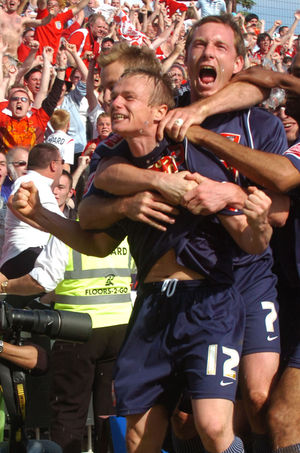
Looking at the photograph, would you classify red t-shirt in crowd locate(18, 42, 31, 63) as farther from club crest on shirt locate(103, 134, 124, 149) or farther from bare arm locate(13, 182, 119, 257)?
club crest on shirt locate(103, 134, 124, 149)

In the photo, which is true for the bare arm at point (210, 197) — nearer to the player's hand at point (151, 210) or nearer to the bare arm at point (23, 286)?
the player's hand at point (151, 210)

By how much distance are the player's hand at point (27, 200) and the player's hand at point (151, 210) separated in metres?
0.73

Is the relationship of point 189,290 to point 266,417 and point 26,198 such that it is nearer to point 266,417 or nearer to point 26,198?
point 266,417

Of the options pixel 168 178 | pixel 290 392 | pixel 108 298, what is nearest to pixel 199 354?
pixel 290 392

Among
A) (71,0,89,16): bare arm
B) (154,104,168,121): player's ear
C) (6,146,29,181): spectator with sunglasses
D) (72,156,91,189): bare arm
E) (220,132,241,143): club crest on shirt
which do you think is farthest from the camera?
(71,0,89,16): bare arm

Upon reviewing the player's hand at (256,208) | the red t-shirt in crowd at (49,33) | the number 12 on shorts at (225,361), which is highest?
the red t-shirt in crowd at (49,33)

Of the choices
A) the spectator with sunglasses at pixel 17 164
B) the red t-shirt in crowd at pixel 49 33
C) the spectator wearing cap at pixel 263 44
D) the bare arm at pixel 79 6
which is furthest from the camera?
the spectator wearing cap at pixel 263 44

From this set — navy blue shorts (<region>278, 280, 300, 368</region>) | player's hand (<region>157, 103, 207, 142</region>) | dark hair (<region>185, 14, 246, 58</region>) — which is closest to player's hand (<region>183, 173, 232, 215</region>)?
player's hand (<region>157, 103, 207, 142</region>)

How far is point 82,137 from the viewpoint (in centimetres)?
1009

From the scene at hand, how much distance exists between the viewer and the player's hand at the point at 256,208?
3217mm

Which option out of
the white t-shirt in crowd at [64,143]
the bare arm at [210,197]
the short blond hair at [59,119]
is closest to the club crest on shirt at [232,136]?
the bare arm at [210,197]

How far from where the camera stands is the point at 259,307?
375cm

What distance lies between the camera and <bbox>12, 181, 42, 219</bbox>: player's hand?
3916mm

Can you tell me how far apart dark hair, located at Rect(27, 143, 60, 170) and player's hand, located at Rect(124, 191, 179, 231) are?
3.40 meters
